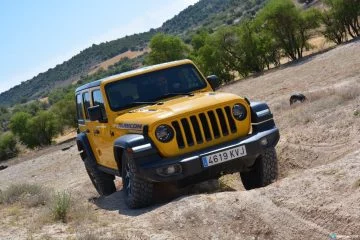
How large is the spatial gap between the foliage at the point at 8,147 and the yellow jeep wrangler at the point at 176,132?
195ft

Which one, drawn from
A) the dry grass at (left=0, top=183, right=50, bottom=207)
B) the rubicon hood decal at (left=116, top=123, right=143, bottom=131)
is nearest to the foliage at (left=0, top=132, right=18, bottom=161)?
the dry grass at (left=0, top=183, right=50, bottom=207)

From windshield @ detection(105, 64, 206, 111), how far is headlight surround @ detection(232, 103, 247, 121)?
136 cm

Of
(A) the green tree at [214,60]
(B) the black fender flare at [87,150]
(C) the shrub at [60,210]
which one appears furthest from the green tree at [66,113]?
(C) the shrub at [60,210]

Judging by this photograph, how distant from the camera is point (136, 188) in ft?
23.2

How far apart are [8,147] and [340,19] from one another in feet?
143

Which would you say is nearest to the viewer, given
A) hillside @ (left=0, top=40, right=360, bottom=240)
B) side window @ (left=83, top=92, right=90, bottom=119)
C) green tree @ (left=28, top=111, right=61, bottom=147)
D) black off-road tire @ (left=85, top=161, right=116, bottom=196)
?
hillside @ (left=0, top=40, right=360, bottom=240)

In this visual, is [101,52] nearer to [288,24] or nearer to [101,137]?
[288,24]

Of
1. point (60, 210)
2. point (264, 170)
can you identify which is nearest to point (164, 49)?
point (264, 170)

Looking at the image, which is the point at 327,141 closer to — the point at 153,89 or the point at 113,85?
the point at 153,89

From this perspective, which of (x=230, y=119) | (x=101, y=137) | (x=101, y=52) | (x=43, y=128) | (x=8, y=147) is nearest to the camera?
(x=230, y=119)

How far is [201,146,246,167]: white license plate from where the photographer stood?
6.79m

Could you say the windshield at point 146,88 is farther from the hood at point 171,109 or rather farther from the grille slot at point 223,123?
the grille slot at point 223,123

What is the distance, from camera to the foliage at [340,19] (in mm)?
40188

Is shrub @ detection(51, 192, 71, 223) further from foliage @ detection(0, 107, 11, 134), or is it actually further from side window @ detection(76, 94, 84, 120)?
foliage @ detection(0, 107, 11, 134)
